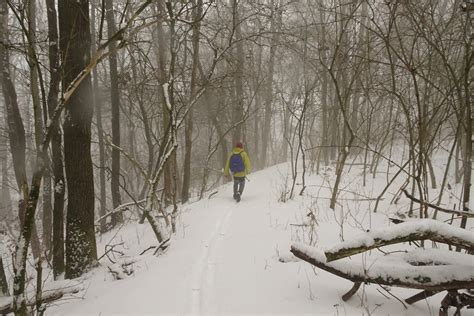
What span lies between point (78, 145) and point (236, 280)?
3.50 meters

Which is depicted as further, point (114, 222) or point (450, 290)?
point (114, 222)

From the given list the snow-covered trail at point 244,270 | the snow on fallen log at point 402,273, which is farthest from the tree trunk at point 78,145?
the snow on fallen log at point 402,273

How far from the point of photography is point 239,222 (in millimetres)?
7145

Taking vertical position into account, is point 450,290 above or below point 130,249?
above

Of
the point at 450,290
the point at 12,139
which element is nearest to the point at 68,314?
the point at 450,290

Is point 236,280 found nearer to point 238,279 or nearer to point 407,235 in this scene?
point 238,279

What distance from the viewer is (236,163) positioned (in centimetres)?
1000

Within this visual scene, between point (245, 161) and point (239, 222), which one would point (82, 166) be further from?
point (245, 161)

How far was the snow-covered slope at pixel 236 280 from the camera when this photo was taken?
10.9ft

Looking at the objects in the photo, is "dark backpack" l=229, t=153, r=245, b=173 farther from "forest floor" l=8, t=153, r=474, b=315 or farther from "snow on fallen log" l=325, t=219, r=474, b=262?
Result: "snow on fallen log" l=325, t=219, r=474, b=262

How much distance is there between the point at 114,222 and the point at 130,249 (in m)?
5.08

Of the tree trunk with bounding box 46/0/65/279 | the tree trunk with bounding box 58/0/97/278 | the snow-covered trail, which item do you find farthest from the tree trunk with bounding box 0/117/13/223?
the snow-covered trail

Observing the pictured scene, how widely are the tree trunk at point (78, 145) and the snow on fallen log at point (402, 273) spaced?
13.4 feet

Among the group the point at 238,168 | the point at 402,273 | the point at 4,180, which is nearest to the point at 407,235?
the point at 402,273
